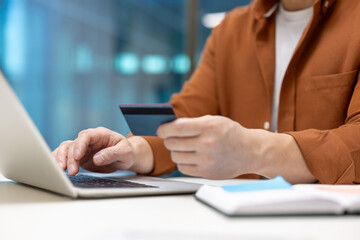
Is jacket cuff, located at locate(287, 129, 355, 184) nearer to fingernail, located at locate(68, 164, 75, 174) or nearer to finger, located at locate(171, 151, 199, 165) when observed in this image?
finger, located at locate(171, 151, 199, 165)

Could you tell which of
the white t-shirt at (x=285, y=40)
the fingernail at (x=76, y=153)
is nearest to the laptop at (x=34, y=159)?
the fingernail at (x=76, y=153)

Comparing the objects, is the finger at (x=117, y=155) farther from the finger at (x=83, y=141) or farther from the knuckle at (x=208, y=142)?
the knuckle at (x=208, y=142)


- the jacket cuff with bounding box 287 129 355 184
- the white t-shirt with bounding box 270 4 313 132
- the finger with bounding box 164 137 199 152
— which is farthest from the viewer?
the white t-shirt with bounding box 270 4 313 132

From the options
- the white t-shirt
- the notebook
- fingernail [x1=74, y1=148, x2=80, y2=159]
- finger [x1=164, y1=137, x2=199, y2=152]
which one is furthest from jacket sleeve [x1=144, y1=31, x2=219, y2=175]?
the notebook

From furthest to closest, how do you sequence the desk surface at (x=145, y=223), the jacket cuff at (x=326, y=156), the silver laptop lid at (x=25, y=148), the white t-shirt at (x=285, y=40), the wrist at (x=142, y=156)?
1. the white t-shirt at (x=285, y=40)
2. the wrist at (x=142, y=156)
3. the jacket cuff at (x=326, y=156)
4. the silver laptop lid at (x=25, y=148)
5. the desk surface at (x=145, y=223)

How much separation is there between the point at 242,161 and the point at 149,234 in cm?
34

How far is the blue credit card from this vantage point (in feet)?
1.78

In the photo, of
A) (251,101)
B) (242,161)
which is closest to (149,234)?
(242,161)

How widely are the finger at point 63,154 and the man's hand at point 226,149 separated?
10.2 inches

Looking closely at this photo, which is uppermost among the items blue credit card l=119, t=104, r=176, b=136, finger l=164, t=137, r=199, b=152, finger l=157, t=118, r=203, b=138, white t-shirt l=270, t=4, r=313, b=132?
white t-shirt l=270, t=4, r=313, b=132

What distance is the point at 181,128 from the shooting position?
593mm

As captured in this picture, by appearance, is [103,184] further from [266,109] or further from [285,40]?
[285,40]

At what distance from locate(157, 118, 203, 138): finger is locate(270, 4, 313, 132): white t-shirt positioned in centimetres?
66

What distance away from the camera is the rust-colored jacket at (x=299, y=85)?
0.81 metres
